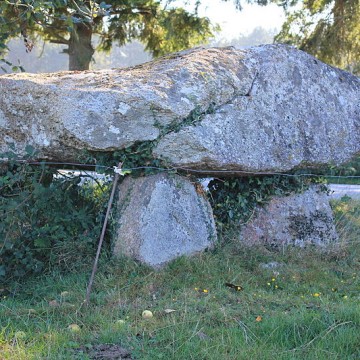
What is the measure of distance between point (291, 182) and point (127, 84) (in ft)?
7.78

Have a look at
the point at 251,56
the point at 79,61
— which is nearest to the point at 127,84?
the point at 251,56

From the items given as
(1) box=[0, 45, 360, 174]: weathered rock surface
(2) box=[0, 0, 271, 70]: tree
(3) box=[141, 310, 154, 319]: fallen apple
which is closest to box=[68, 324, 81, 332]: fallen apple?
(3) box=[141, 310, 154, 319]: fallen apple

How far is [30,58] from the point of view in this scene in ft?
226

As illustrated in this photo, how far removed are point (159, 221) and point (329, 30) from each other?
1019 cm

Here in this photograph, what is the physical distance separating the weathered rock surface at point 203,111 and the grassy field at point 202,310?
1.11 metres

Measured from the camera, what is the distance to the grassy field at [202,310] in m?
4.04

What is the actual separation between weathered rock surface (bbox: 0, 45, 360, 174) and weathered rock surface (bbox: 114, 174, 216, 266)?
308mm

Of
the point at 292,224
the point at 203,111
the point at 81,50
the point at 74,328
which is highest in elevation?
the point at 81,50

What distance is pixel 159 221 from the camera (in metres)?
6.00

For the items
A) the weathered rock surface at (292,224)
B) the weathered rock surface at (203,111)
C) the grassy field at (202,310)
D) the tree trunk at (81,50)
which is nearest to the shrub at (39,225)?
the grassy field at (202,310)

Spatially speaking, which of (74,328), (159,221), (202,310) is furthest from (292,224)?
(74,328)

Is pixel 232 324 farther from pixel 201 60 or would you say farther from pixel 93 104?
pixel 201 60

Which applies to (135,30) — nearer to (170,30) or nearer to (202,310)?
(170,30)

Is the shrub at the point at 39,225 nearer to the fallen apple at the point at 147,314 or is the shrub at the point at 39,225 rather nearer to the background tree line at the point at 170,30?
the fallen apple at the point at 147,314
